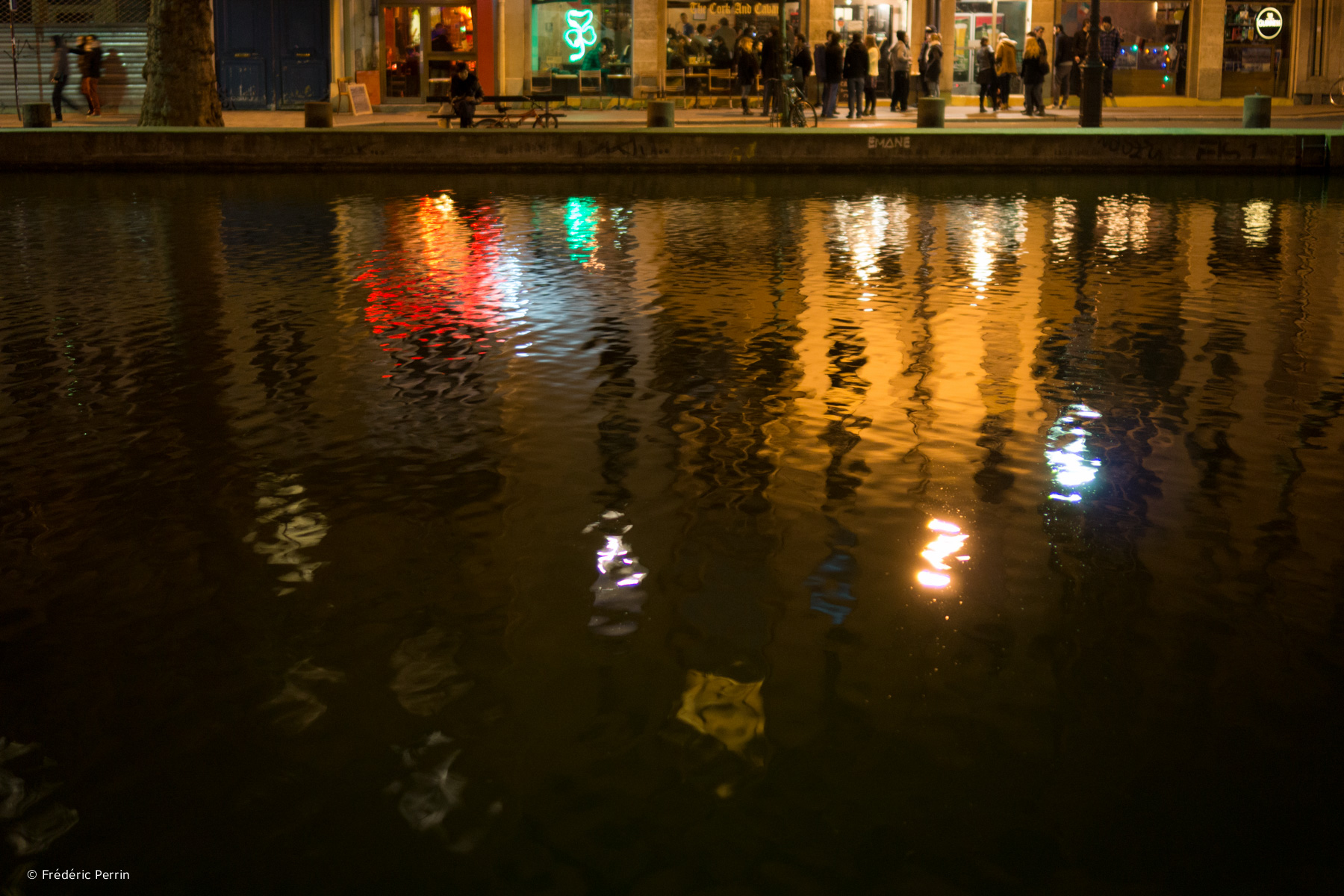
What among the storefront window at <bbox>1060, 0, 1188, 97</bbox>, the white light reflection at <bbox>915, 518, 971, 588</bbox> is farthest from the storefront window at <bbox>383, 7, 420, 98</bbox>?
the white light reflection at <bbox>915, 518, 971, 588</bbox>

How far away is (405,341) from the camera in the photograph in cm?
898

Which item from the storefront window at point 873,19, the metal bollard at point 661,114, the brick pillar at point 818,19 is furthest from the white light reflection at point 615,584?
the storefront window at point 873,19

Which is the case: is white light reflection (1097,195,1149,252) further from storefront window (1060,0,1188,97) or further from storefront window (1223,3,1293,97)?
storefront window (1223,3,1293,97)

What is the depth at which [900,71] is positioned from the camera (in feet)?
107

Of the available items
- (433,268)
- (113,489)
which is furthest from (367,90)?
(113,489)

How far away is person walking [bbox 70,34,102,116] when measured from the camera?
3195cm

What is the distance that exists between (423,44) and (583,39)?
157 inches

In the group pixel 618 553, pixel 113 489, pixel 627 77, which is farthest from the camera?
pixel 627 77

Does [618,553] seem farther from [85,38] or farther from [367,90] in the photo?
[367,90]

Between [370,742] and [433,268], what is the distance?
8642 millimetres

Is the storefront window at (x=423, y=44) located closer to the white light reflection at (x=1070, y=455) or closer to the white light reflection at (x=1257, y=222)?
the white light reflection at (x=1257, y=222)

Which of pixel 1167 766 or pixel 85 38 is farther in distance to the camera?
pixel 85 38

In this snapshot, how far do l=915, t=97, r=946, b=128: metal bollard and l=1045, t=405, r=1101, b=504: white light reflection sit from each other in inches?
733

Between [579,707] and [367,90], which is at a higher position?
[367,90]
